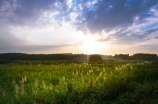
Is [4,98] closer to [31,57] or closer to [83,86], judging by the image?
[83,86]

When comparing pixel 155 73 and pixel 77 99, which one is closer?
pixel 77 99

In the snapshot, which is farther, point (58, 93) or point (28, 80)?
point (28, 80)

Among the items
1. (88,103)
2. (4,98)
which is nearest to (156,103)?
(88,103)

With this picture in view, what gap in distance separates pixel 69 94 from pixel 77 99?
0.52m

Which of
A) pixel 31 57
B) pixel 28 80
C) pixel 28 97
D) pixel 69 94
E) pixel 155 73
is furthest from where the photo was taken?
pixel 31 57

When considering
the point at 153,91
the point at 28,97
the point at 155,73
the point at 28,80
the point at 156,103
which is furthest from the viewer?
the point at 155,73

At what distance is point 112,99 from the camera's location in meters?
6.48

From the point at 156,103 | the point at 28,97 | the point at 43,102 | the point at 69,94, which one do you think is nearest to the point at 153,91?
the point at 156,103

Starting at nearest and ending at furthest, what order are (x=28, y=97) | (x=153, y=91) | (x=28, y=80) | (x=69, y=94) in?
1. (x=28, y=97)
2. (x=69, y=94)
3. (x=153, y=91)
4. (x=28, y=80)

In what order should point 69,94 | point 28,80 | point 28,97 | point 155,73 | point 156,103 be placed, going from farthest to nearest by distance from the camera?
point 155,73 → point 28,80 → point 69,94 → point 28,97 → point 156,103

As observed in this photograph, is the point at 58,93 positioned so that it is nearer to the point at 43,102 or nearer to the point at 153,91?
the point at 43,102

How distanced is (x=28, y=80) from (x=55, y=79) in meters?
1.87

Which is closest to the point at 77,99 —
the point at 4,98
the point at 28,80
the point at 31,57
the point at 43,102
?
the point at 43,102

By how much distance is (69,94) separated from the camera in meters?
6.38
